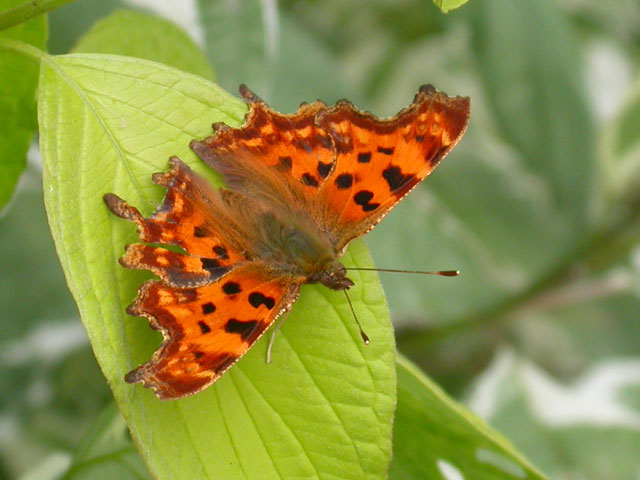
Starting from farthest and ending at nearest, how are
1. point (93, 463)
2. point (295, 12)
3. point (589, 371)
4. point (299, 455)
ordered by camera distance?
point (295, 12)
point (589, 371)
point (93, 463)
point (299, 455)

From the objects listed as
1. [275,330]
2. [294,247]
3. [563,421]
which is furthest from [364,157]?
[563,421]

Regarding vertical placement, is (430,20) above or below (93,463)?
above

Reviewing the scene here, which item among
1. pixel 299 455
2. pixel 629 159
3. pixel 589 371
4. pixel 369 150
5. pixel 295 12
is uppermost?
pixel 295 12

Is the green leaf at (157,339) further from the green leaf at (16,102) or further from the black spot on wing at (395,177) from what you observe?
the black spot on wing at (395,177)

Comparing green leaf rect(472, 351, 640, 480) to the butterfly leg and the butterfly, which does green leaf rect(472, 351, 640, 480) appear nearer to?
the butterfly

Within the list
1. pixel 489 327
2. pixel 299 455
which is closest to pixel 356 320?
pixel 299 455

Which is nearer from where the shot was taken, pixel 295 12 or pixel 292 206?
pixel 292 206

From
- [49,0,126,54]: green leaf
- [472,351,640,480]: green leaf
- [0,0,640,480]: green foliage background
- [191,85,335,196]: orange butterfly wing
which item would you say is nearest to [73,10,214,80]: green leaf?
[0,0,640,480]: green foliage background

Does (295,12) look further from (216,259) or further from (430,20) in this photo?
(216,259)
